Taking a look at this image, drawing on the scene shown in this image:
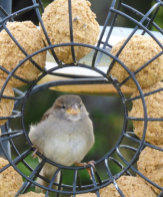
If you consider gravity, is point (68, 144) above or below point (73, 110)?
below

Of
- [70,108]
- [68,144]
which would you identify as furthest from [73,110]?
[68,144]

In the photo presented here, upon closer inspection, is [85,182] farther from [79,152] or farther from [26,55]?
[26,55]

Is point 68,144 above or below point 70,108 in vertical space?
below

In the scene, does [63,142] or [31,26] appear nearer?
[31,26]

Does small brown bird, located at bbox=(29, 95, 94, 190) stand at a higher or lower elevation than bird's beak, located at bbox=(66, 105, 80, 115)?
lower

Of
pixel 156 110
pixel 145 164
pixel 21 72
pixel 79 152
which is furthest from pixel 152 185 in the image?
pixel 21 72

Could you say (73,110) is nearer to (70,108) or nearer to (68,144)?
(70,108)

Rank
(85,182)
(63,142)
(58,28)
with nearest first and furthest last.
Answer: (58,28), (63,142), (85,182)

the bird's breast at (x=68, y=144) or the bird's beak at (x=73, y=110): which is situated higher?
the bird's beak at (x=73, y=110)
